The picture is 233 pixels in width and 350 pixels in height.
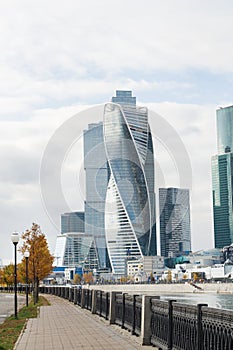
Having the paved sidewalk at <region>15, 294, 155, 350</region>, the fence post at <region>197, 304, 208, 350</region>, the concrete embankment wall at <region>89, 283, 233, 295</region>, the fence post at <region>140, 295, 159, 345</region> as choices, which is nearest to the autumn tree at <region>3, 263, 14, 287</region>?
the concrete embankment wall at <region>89, 283, 233, 295</region>

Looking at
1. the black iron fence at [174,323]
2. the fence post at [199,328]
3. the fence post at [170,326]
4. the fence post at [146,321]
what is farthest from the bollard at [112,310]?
the fence post at [199,328]

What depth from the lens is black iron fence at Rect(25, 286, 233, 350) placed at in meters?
8.28

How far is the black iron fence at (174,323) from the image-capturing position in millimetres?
8281

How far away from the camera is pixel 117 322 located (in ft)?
62.0

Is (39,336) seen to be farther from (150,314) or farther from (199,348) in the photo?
(199,348)

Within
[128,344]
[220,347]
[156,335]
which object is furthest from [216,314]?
[128,344]

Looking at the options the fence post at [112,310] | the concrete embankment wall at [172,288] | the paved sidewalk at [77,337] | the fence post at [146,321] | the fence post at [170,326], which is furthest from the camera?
the concrete embankment wall at [172,288]

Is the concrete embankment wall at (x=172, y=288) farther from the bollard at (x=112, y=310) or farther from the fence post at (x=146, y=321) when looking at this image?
the fence post at (x=146, y=321)

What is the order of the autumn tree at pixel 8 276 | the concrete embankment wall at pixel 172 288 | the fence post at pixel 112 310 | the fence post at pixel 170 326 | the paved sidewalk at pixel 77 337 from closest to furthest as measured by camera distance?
the fence post at pixel 170 326 < the paved sidewalk at pixel 77 337 < the fence post at pixel 112 310 < the autumn tree at pixel 8 276 < the concrete embankment wall at pixel 172 288

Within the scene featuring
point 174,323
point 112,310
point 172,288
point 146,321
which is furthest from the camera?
point 172,288

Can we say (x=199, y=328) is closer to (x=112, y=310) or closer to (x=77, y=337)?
(x=77, y=337)

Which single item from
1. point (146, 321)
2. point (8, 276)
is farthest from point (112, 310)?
point (8, 276)

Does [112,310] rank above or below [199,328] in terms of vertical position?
below

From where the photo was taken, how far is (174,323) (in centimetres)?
1104
